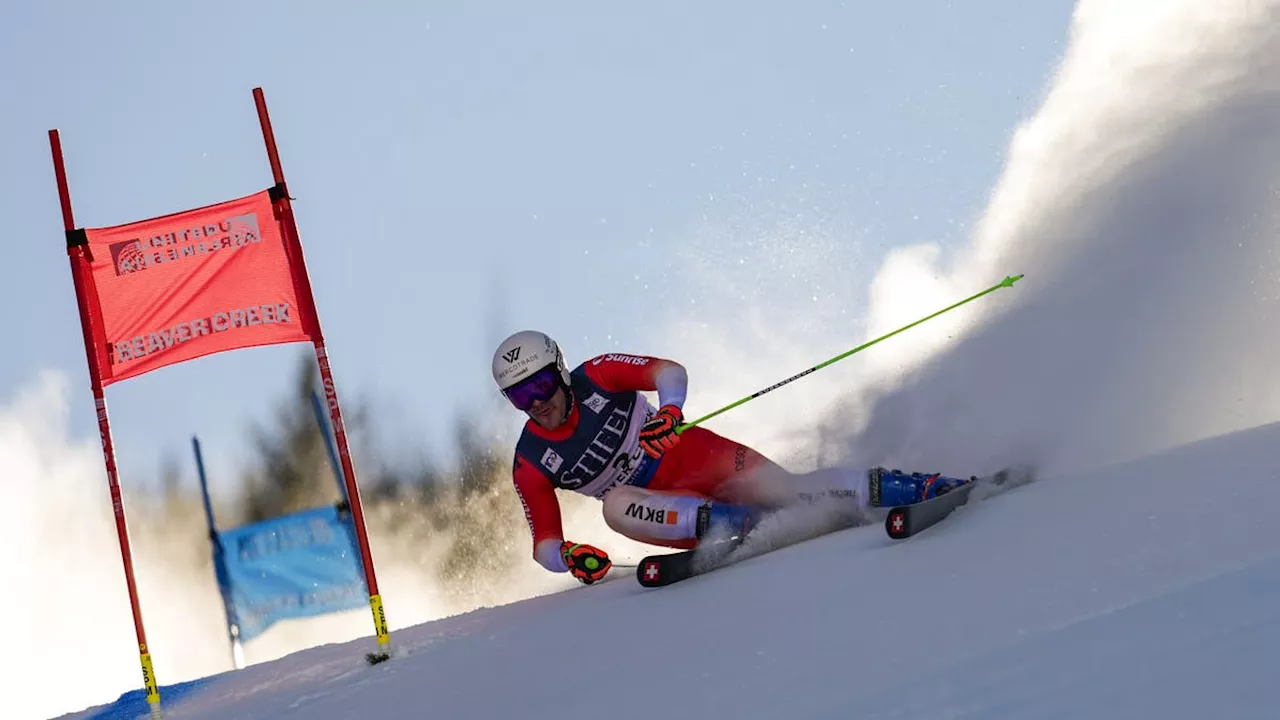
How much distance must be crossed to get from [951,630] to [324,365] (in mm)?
3653

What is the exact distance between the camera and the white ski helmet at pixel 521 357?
5805mm

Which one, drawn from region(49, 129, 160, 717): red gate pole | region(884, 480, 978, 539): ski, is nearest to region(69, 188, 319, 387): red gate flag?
region(49, 129, 160, 717): red gate pole

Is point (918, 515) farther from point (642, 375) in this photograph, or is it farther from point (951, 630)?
point (642, 375)

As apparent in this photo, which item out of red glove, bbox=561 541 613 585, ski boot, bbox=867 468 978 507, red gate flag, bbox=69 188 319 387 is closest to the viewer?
ski boot, bbox=867 468 978 507

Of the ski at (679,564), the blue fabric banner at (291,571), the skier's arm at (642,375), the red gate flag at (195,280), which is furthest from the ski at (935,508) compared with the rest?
the blue fabric banner at (291,571)

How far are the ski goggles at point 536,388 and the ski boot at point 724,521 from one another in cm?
82

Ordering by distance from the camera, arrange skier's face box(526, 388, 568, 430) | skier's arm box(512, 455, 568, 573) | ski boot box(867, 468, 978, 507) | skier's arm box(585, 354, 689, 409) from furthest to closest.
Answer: skier's arm box(512, 455, 568, 573) < skier's face box(526, 388, 568, 430) < skier's arm box(585, 354, 689, 409) < ski boot box(867, 468, 978, 507)

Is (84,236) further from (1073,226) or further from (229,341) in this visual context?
(1073,226)

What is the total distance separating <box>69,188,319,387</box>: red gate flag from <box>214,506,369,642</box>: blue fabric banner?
3.38m

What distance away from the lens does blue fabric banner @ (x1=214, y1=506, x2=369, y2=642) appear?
9477 millimetres

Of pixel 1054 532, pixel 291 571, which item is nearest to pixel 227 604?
pixel 291 571

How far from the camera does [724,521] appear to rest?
18.4 ft

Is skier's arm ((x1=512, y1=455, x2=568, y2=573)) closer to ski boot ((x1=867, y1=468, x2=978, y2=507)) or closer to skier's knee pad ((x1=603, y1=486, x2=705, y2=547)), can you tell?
skier's knee pad ((x1=603, y1=486, x2=705, y2=547))

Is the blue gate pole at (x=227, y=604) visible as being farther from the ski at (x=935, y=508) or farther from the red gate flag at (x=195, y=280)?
the ski at (x=935, y=508)
